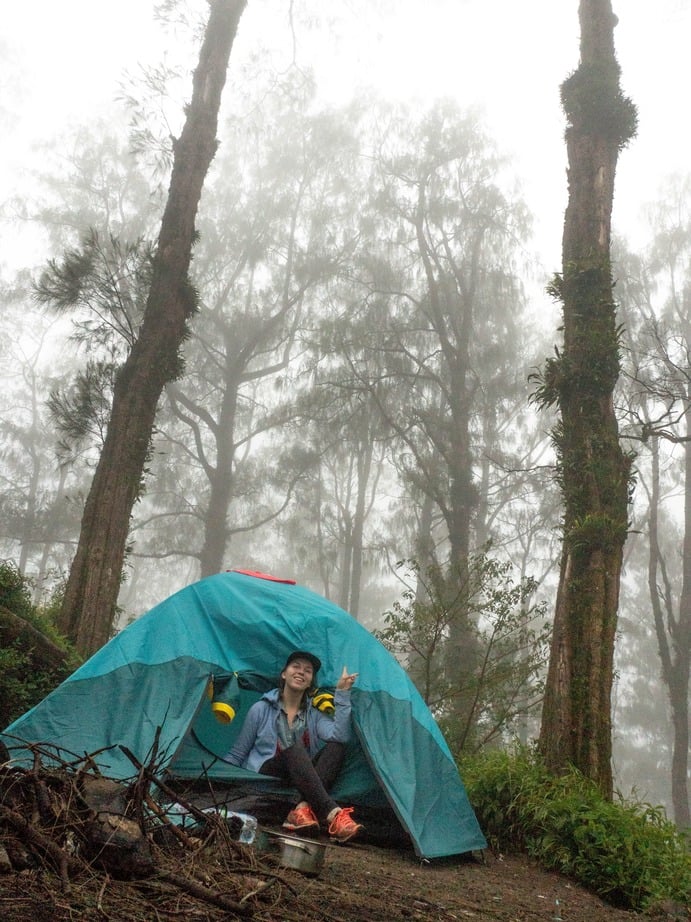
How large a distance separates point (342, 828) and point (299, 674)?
0.89 m

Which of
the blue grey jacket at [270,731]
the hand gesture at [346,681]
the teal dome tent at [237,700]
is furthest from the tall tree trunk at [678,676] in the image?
the hand gesture at [346,681]

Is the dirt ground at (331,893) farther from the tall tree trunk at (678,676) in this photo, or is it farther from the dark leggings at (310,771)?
the tall tree trunk at (678,676)

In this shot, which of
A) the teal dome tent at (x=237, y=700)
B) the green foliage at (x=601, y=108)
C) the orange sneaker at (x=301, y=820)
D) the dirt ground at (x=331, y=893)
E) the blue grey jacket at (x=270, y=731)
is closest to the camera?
the dirt ground at (x=331, y=893)

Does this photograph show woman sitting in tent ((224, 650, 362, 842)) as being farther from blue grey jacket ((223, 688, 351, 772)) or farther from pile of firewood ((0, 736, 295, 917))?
pile of firewood ((0, 736, 295, 917))

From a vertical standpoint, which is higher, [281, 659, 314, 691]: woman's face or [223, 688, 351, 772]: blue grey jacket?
[281, 659, 314, 691]: woman's face

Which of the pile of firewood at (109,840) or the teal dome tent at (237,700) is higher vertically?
the teal dome tent at (237,700)

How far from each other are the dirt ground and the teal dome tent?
0.29 m

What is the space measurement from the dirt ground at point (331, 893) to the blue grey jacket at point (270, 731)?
1.90ft

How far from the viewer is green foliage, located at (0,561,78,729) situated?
525 cm

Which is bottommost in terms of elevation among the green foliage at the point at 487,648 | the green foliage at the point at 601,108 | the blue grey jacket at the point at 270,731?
the blue grey jacket at the point at 270,731

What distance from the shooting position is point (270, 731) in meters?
4.34

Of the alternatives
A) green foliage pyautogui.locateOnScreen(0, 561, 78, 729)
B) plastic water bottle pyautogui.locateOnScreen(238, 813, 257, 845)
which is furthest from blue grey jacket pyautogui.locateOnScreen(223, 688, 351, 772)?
green foliage pyautogui.locateOnScreen(0, 561, 78, 729)

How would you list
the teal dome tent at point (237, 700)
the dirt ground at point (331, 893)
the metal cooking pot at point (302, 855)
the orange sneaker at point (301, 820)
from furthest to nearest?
the teal dome tent at point (237, 700) → the orange sneaker at point (301, 820) → the metal cooking pot at point (302, 855) → the dirt ground at point (331, 893)

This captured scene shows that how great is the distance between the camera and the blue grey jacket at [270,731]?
14.2ft
